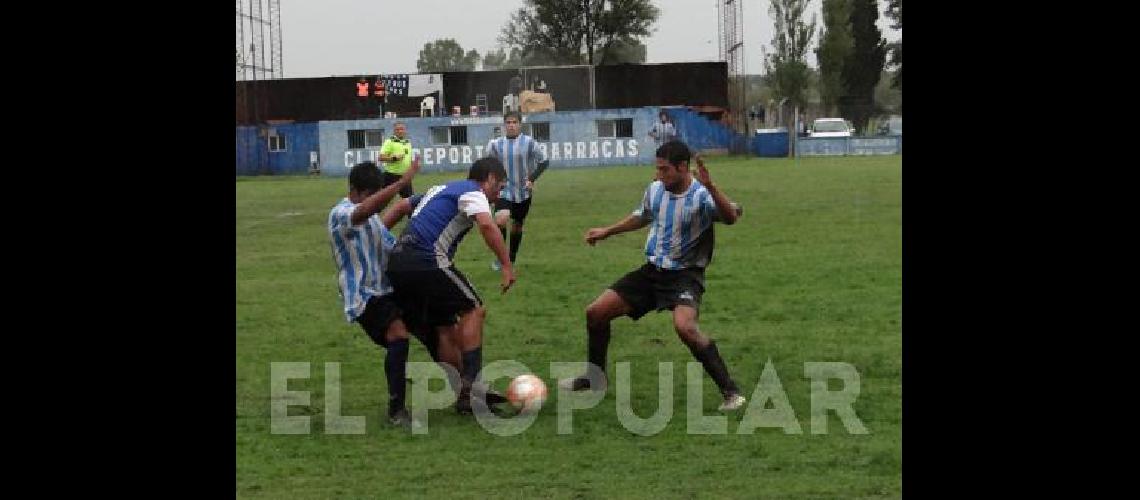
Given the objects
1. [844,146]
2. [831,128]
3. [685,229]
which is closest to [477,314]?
[685,229]

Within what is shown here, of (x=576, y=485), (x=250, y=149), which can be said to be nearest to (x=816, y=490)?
(x=576, y=485)

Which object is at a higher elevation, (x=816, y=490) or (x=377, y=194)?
(x=377, y=194)

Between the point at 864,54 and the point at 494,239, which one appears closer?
the point at 494,239

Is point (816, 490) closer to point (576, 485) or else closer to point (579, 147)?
point (576, 485)

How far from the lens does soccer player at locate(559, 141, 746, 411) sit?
932 cm

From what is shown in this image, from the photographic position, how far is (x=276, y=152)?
48031mm

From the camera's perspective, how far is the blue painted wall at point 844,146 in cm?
4972

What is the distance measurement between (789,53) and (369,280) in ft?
178

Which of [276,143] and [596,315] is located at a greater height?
[276,143]

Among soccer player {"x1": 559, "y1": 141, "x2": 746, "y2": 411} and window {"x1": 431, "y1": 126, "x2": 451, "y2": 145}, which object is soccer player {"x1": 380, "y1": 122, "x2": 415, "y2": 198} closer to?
soccer player {"x1": 559, "y1": 141, "x2": 746, "y2": 411}

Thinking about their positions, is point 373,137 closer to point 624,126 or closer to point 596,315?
point 624,126

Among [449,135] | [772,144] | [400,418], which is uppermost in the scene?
[449,135]

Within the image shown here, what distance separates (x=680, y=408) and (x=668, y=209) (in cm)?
140

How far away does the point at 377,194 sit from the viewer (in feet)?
28.8
